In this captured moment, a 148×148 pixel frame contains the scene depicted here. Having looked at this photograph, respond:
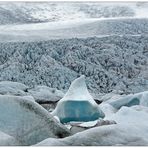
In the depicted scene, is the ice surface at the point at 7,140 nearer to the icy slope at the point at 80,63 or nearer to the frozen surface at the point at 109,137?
the frozen surface at the point at 109,137

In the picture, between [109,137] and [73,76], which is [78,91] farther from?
[73,76]

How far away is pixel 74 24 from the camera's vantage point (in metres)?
8.73

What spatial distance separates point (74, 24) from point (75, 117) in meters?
6.15

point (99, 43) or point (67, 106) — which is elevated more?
point (67, 106)

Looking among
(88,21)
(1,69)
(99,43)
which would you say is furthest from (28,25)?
(1,69)

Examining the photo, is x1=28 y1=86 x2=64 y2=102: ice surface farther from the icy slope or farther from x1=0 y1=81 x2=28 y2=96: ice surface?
the icy slope

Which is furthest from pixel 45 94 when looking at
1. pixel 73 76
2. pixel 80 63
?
pixel 80 63

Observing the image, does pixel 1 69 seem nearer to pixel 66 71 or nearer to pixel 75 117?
pixel 66 71

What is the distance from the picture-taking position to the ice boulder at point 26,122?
1.89 m

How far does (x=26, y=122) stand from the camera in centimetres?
194

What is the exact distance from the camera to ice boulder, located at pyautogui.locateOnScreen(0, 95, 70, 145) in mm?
1888

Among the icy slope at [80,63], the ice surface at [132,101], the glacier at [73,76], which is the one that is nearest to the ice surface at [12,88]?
the glacier at [73,76]

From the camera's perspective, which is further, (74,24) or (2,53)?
(74,24)

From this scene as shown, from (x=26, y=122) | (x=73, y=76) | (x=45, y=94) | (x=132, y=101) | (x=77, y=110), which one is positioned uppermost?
(x=26, y=122)
